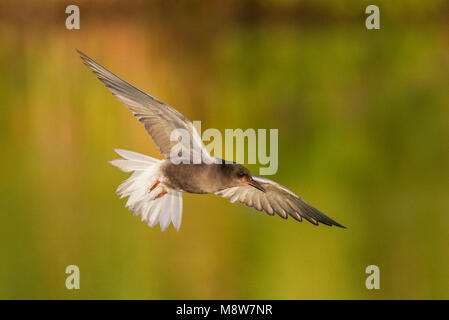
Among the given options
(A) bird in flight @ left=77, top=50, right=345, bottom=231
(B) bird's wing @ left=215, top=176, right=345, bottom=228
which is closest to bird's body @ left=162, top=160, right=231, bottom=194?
(A) bird in flight @ left=77, top=50, right=345, bottom=231

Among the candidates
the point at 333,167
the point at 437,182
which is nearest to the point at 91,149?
the point at 333,167

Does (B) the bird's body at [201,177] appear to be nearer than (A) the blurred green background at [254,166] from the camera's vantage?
Yes

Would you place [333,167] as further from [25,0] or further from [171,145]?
[25,0]

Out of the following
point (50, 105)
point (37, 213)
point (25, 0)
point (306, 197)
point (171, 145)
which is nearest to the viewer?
point (171, 145)

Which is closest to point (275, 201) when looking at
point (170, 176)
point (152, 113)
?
point (170, 176)

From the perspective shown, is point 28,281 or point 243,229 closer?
point 28,281

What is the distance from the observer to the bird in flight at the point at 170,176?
181 centimetres

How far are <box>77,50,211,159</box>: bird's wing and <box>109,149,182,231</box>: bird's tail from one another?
10 centimetres

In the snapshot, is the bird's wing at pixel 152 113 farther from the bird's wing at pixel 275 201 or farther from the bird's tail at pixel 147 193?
the bird's wing at pixel 275 201

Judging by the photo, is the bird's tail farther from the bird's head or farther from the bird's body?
the bird's head

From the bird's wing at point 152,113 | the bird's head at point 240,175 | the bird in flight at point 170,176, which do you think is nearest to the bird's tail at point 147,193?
the bird in flight at point 170,176

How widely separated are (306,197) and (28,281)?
1.76 m

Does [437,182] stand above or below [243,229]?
above

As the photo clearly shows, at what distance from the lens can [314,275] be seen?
3.50m
